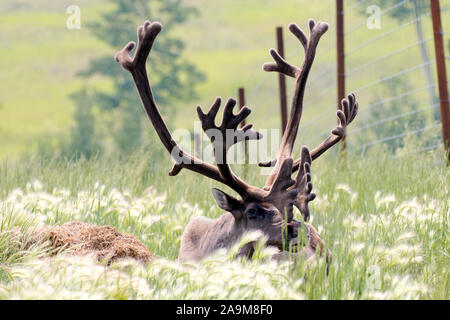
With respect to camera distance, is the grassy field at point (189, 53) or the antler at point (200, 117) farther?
the grassy field at point (189, 53)

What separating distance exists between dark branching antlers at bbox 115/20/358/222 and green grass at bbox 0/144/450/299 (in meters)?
0.36

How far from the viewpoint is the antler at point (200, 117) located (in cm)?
363

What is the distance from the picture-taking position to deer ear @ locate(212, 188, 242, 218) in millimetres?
3588

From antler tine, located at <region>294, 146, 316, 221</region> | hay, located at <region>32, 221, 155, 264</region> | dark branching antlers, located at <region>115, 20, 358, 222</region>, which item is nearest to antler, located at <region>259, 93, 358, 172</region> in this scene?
dark branching antlers, located at <region>115, 20, 358, 222</region>

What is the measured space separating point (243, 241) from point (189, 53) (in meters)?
53.0

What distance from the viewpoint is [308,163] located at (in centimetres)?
358

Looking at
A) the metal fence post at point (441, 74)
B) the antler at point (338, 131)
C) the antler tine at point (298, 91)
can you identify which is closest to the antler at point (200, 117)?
the antler tine at point (298, 91)

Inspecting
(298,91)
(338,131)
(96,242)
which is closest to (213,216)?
(96,242)

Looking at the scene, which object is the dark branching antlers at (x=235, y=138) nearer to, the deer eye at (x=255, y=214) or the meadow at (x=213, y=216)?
the deer eye at (x=255, y=214)

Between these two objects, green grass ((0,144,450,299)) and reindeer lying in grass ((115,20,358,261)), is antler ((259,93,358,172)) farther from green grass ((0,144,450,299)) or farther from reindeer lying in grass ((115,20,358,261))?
green grass ((0,144,450,299))

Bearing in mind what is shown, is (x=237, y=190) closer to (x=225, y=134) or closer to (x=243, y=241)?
Answer: (x=225, y=134)

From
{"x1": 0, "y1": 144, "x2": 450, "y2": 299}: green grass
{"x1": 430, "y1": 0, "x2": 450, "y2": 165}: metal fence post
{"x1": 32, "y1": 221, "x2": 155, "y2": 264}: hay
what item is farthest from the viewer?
{"x1": 430, "y1": 0, "x2": 450, "y2": 165}: metal fence post
